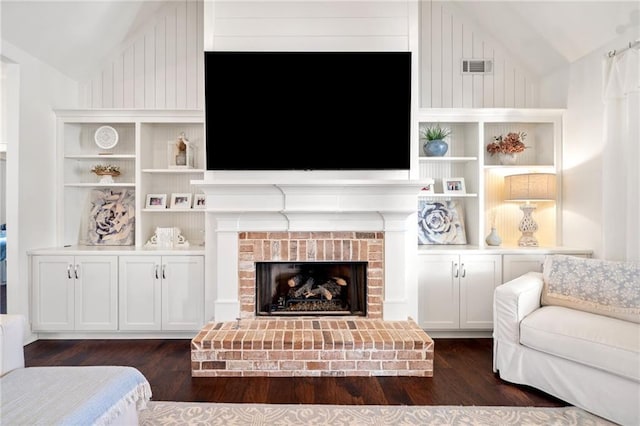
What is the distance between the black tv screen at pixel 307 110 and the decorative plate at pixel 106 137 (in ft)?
4.28

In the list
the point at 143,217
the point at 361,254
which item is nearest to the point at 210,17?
the point at 143,217

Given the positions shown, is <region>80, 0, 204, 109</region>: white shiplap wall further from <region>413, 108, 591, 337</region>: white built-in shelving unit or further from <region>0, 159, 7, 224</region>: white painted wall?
<region>413, 108, 591, 337</region>: white built-in shelving unit

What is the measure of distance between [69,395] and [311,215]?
1.97 meters

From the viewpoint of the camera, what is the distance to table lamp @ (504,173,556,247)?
11.3 feet

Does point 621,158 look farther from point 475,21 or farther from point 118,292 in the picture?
point 118,292

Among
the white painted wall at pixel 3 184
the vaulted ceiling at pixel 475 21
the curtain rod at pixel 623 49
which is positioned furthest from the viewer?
the white painted wall at pixel 3 184

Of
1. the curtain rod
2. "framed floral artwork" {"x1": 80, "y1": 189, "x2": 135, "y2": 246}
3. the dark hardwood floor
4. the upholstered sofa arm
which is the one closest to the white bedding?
the dark hardwood floor

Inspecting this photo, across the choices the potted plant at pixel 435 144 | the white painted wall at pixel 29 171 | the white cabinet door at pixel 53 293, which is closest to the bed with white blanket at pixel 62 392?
the white cabinet door at pixel 53 293

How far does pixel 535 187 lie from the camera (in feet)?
11.3

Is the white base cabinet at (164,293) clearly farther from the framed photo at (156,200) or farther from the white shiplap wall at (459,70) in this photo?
the white shiplap wall at (459,70)

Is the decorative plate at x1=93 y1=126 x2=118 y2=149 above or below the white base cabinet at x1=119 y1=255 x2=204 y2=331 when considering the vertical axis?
above

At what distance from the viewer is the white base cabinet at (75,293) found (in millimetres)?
3330

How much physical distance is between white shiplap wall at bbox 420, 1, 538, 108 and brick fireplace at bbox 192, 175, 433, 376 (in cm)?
153

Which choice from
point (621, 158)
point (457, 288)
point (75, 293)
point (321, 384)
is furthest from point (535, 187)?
point (75, 293)
